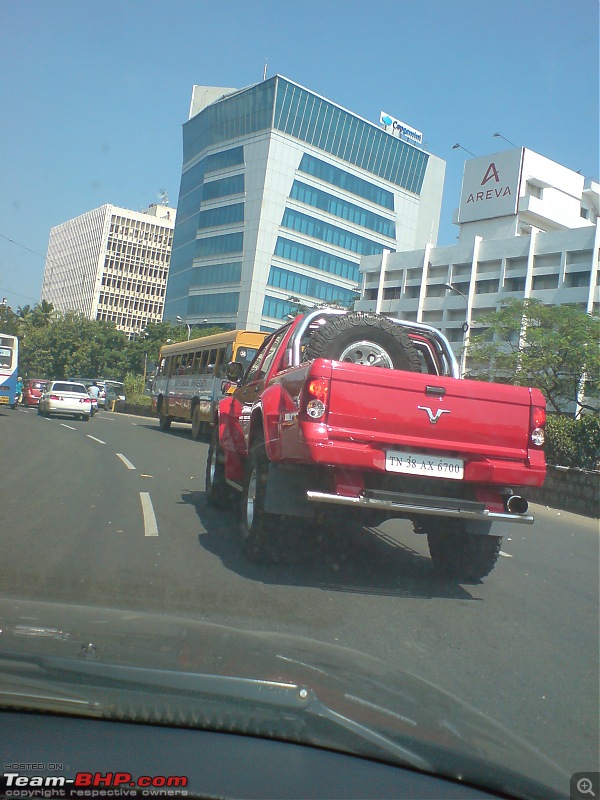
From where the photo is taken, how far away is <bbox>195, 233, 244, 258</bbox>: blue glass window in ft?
265

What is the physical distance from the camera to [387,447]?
19.8 feet

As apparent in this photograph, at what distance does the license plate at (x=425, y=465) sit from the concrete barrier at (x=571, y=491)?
9194mm

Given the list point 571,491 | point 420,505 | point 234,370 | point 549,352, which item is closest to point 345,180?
point 549,352

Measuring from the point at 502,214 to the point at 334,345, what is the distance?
2955 inches

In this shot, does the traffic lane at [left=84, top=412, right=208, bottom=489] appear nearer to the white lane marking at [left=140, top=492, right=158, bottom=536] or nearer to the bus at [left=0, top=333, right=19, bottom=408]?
the white lane marking at [left=140, top=492, right=158, bottom=536]

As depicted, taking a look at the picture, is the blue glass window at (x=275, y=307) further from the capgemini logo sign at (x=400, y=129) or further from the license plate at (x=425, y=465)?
the license plate at (x=425, y=465)

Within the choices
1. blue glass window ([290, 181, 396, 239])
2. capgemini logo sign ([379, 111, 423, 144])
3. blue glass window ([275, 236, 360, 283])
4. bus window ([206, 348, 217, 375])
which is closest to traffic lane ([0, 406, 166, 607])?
bus window ([206, 348, 217, 375])

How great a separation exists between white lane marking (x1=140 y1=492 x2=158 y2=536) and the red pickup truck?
1.40 metres

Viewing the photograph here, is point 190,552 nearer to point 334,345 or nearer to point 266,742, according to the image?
point 334,345

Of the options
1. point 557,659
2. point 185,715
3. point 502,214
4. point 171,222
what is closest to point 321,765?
point 185,715

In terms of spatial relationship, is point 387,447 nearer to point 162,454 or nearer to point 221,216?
point 162,454

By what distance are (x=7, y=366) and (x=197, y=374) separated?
1051 centimetres

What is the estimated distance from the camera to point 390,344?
7078mm

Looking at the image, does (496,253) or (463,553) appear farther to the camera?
(496,253)
